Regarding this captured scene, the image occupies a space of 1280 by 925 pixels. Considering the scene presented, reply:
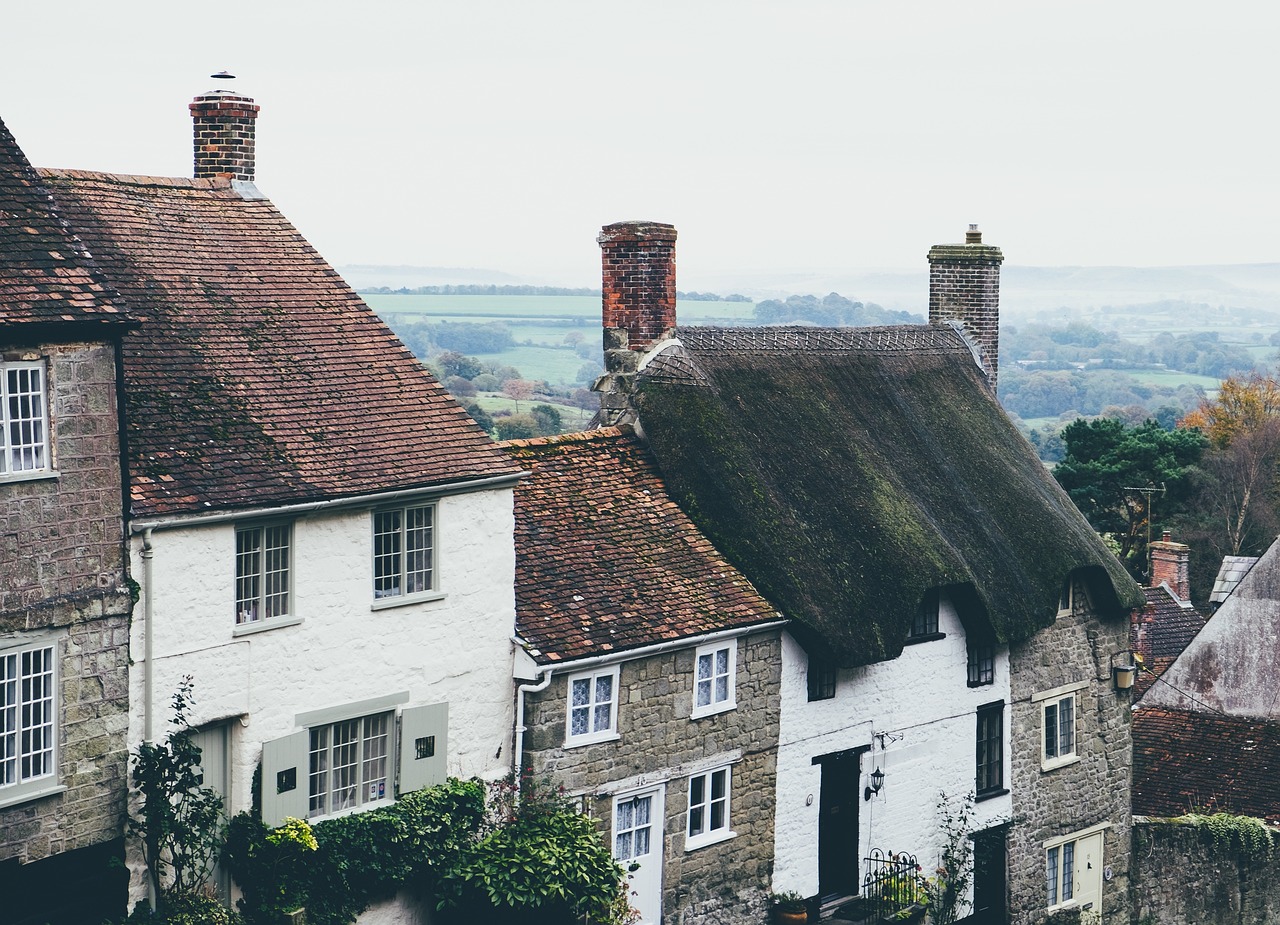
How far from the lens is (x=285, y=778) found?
18.5 m

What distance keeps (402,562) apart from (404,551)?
13 cm

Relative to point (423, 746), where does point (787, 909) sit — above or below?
below

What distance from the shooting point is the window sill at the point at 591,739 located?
21.2 meters

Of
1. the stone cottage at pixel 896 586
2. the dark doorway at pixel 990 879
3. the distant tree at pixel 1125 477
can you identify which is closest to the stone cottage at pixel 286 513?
the stone cottage at pixel 896 586

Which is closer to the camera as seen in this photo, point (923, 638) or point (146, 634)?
point (146, 634)

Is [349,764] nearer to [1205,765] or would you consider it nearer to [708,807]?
[708,807]

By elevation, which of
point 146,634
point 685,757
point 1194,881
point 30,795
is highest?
point 146,634

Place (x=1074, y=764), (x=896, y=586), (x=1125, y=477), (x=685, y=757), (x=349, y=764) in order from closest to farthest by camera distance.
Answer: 1. (x=349, y=764)
2. (x=685, y=757)
3. (x=896, y=586)
4. (x=1074, y=764)
5. (x=1125, y=477)

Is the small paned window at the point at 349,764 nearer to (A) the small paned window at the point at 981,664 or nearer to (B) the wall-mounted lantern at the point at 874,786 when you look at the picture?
(B) the wall-mounted lantern at the point at 874,786

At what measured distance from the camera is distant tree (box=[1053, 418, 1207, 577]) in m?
71.2

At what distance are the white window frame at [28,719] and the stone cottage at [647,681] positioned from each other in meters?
5.96

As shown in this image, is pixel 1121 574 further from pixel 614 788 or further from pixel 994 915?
pixel 614 788

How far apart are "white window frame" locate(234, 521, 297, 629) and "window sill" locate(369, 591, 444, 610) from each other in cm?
114

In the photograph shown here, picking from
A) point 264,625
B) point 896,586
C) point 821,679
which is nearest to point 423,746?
point 264,625
